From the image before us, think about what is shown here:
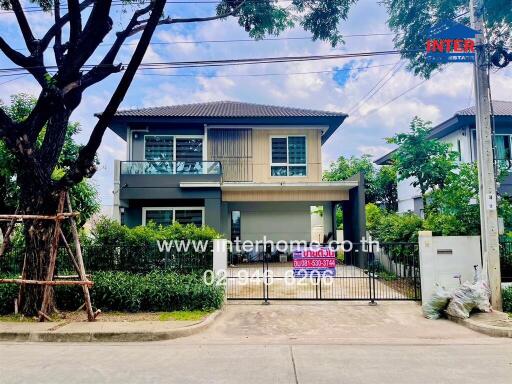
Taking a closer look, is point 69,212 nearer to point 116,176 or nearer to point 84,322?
point 84,322

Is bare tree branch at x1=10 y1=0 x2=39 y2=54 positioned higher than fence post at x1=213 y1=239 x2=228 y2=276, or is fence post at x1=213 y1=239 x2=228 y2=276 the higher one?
bare tree branch at x1=10 y1=0 x2=39 y2=54

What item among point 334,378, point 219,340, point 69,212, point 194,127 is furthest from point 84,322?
point 194,127

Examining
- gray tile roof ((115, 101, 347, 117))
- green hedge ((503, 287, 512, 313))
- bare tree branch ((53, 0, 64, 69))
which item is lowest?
green hedge ((503, 287, 512, 313))

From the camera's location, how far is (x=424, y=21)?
886 centimetres

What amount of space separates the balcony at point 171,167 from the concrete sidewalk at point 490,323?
32.9 feet

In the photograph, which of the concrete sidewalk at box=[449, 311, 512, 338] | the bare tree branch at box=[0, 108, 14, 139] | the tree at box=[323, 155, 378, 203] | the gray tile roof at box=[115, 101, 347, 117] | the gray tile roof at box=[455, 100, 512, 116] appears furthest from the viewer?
the tree at box=[323, 155, 378, 203]

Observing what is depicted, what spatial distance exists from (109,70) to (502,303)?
9.81 m

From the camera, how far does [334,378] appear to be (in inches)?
167

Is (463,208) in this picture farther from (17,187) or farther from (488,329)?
(17,187)

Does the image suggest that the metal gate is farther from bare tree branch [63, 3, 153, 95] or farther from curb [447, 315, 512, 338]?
bare tree branch [63, 3, 153, 95]

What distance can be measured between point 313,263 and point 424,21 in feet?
22.1

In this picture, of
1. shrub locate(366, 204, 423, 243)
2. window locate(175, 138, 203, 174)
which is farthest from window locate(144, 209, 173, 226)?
shrub locate(366, 204, 423, 243)

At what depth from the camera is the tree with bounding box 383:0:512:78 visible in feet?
26.3

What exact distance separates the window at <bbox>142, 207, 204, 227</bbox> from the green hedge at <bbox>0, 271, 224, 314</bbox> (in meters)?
7.97
